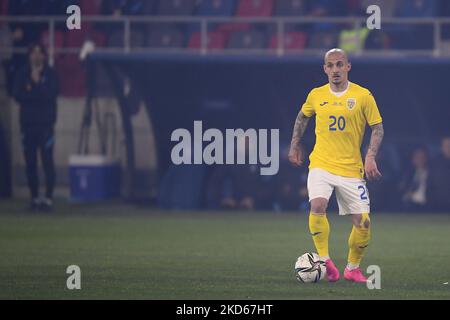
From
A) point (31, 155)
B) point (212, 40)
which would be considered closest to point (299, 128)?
point (31, 155)

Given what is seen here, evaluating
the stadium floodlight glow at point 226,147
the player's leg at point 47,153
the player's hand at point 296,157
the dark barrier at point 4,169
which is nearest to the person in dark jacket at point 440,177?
the stadium floodlight glow at point 226,147

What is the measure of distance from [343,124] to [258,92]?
9.99 m

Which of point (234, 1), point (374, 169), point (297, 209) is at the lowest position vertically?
point (297, 209)

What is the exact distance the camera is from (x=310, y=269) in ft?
38.3

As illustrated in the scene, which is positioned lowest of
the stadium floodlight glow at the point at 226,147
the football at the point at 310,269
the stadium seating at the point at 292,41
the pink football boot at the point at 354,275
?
the pink football boot at the point at 354,275

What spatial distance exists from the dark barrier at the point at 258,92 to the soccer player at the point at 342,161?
30.1ft

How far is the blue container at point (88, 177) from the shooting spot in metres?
22.6

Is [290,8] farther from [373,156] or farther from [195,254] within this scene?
[373,156]

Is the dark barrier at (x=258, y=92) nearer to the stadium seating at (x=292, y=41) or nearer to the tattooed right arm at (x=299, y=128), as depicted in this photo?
the stadium seating at (x=292, y=41)

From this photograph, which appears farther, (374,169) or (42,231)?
(42,231)

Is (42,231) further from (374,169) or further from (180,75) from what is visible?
(374,169)

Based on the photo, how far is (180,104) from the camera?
71.7 feet

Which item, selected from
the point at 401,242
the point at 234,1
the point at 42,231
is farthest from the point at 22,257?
the point at 234,1

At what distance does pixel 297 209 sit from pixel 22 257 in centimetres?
852
